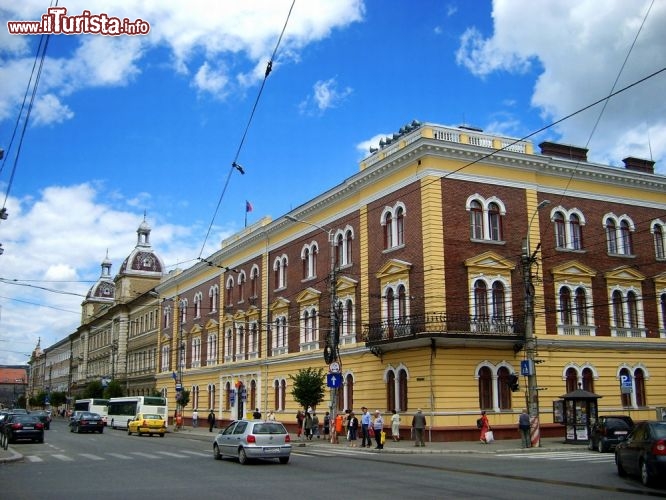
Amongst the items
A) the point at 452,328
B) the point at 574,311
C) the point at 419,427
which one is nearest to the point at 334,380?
the point at 419,427

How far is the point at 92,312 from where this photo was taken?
126438 millimetres

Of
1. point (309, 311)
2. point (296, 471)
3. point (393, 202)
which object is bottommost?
point (296, 471)

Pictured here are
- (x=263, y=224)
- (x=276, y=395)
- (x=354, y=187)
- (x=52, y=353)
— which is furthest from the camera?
(x=52, y=353)

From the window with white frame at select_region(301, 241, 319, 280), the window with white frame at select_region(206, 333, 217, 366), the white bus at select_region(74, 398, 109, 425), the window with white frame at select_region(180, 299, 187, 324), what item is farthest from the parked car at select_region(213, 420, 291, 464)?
the white bus at select_region(74, 398, 109, 425)

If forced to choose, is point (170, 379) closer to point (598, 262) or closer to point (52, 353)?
point (598, 262)

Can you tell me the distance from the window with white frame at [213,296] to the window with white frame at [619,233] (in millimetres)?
31699

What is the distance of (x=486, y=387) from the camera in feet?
111

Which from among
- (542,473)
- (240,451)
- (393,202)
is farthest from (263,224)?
(542,473)

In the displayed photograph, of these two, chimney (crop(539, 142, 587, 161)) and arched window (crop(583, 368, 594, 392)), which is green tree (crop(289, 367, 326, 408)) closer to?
arched window (crop(583, 368, 594, 392))

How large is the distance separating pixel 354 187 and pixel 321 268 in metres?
6.15

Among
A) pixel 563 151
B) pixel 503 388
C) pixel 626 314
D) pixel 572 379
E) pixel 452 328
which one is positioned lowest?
pixel 503 388

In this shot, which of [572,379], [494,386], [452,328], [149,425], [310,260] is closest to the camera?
[452,328]

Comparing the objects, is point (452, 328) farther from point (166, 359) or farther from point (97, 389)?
point (97, 389)

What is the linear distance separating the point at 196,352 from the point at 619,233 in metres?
38.0
